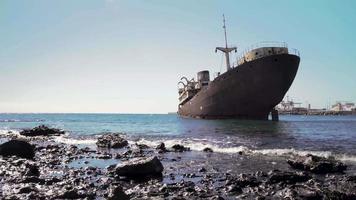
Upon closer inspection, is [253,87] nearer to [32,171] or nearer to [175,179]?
[175,179]

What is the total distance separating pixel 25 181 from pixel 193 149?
12.1 m

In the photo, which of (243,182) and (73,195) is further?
(243,182)

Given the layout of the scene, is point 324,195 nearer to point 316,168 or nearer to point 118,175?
point 316,168

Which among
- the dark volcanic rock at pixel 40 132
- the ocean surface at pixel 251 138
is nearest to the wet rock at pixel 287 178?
the ocean surface at pixel 251 138

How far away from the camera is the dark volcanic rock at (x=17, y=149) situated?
1845 cm

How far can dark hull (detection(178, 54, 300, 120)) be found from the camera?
176 ft

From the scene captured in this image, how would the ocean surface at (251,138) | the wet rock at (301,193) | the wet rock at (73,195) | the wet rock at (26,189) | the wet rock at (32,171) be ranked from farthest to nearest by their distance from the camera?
the ocean surface at (251,138) → the wet rock at (32,171) → the wet rock at (26,189) → the wet rock at (73,195) → the wet rock at (301,193)

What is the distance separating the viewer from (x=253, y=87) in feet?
181

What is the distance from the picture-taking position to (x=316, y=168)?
13.4 metres

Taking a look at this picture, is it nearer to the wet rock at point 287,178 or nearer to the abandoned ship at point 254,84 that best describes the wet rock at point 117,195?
the wet rock at point 287,178

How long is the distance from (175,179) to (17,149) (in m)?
10.1

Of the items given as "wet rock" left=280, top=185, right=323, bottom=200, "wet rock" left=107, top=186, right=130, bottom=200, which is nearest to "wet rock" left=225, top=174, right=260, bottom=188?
"wet rock" left=280, top=185, right=323, bottom=200

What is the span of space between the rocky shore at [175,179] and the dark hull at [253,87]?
123 feet

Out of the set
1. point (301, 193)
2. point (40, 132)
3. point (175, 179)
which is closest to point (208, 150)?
point (175, 179)
